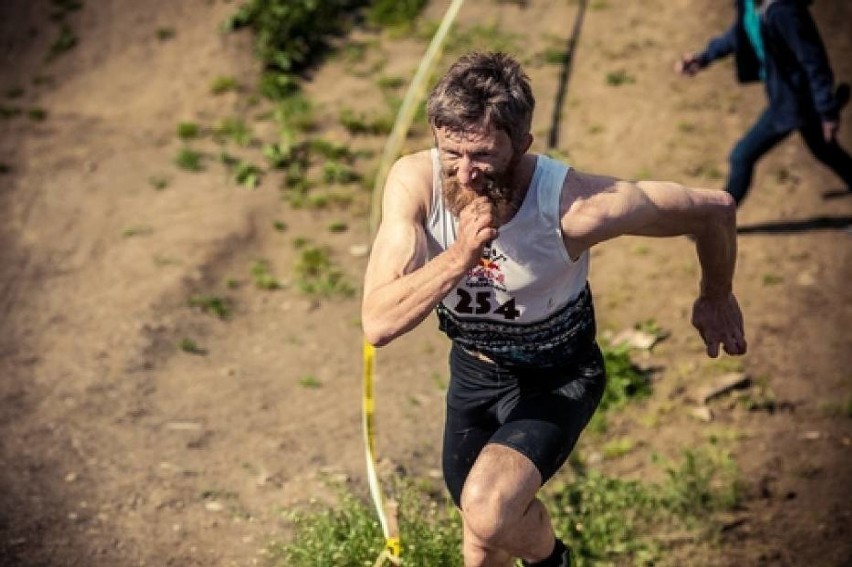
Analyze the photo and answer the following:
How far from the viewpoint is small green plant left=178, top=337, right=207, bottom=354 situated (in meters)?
7.63

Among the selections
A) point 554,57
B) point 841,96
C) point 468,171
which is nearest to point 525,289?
point 468,171

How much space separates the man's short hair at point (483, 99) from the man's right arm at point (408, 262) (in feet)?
0.95

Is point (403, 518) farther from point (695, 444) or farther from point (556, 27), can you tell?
point (556, 27)

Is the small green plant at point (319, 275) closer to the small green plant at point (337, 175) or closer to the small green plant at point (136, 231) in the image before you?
the small green plant at point (337, 175)

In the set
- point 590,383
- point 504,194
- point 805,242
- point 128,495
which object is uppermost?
point 504,194

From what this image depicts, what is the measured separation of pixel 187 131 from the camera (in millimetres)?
10180

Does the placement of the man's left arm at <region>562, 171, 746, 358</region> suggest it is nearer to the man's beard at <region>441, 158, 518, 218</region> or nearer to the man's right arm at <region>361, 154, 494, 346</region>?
the man's beard at <region>441, 158, 518, 218</region>

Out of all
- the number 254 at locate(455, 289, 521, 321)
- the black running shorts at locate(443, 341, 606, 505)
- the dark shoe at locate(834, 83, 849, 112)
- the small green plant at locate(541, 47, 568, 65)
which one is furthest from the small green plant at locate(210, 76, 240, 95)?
the number 254 at locate(455, 289, 521, 321)

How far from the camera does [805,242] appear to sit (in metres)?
8.70

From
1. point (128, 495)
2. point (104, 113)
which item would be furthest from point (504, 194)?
point (104, 113)

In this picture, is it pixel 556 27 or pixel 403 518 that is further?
pixel 556 27

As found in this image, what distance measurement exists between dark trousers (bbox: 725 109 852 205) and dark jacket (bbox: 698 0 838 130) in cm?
7

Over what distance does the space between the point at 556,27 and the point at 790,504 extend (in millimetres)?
6157

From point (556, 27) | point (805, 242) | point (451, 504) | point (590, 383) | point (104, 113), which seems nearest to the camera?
point (590, 383)
